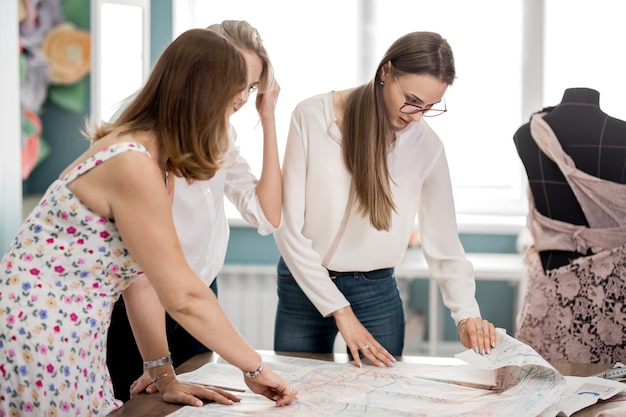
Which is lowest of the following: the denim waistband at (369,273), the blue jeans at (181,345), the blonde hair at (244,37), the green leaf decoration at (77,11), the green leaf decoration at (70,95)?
the blue jeans at (181,345)

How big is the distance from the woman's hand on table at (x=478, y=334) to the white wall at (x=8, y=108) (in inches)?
54.3

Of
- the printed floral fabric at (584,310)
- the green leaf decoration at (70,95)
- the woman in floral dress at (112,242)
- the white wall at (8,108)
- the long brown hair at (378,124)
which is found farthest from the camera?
the green leaf decoration at (70,95)

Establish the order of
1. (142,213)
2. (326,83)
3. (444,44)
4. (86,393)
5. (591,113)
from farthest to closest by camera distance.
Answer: (326,83), (591,113), (444,44), (86,393), (142,213)

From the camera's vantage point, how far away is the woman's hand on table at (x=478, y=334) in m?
1.69

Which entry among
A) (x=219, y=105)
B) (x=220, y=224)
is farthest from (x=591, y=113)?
(x=219, y=105)

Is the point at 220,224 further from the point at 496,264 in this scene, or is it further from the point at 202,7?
the point at 202,7

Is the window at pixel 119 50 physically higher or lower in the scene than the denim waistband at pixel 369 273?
higher

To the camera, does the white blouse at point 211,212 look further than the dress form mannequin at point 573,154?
No

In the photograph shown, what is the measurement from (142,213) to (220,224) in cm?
73

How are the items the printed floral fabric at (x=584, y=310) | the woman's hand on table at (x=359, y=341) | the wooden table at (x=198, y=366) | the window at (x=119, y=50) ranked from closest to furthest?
the wooden table at (x=198, y=366), the woman's hand on table at (x=359, y=341), the printed floral fabric at (x=584, y=310), the window at (x=119, y=50)

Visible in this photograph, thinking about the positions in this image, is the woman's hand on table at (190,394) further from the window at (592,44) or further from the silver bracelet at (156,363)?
the window at (592,44)

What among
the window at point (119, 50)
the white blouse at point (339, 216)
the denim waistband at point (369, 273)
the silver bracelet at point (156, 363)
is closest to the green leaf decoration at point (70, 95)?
the window at point (119, 50)

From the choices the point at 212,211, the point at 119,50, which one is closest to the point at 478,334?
the point at 212,211

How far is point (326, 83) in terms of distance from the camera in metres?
4.11
